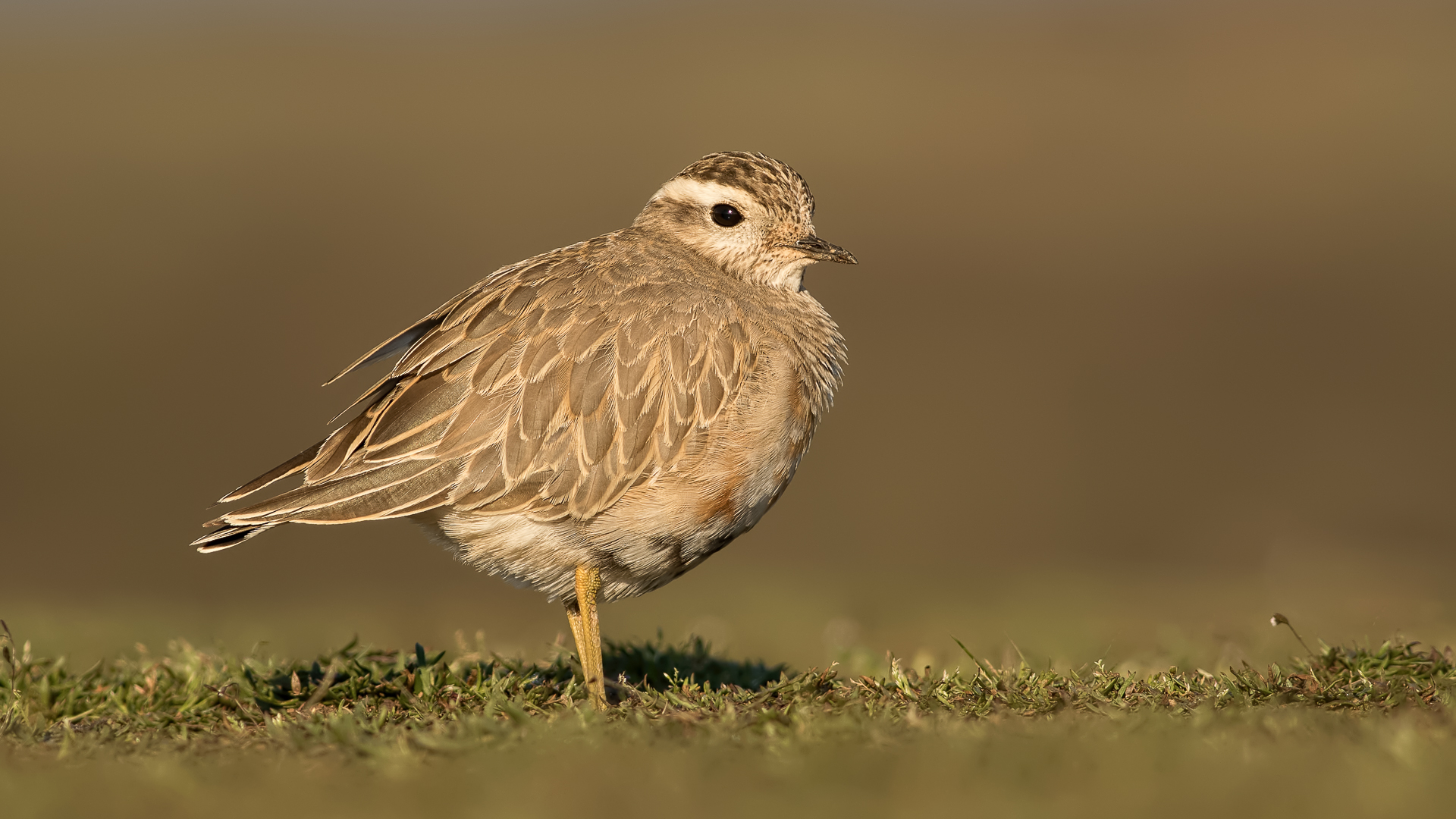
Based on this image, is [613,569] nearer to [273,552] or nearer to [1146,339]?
[273,552]

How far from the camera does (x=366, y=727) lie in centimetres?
658

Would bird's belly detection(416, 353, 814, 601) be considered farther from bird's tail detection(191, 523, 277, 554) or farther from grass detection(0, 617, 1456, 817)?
bird's tail detection(191, 523, 277, 554)

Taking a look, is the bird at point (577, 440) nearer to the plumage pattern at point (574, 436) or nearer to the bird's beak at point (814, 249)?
the plumage pattern at point (574, 436)

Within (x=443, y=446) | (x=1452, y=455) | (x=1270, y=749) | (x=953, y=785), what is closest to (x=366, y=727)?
(x=443, y=446)

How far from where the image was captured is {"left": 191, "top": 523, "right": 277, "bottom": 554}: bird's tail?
759 centimetres

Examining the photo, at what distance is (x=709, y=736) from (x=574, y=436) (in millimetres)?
2105

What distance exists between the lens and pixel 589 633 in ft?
24.9

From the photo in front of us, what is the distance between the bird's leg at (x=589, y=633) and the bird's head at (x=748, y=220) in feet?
7.89

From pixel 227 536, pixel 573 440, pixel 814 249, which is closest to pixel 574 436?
pixel 573 440

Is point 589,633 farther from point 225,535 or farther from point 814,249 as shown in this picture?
point 814,249

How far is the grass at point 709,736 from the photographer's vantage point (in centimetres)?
508

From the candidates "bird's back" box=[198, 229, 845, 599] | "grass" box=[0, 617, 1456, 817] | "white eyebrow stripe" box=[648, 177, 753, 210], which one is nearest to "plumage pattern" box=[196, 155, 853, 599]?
"bird's back" box=[198, 229, 845, 599]

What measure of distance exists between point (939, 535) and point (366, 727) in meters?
12.8

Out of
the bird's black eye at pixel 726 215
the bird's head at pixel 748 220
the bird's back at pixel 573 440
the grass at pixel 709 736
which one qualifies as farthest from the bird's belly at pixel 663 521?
the bird's black eye at pixel 726 215
